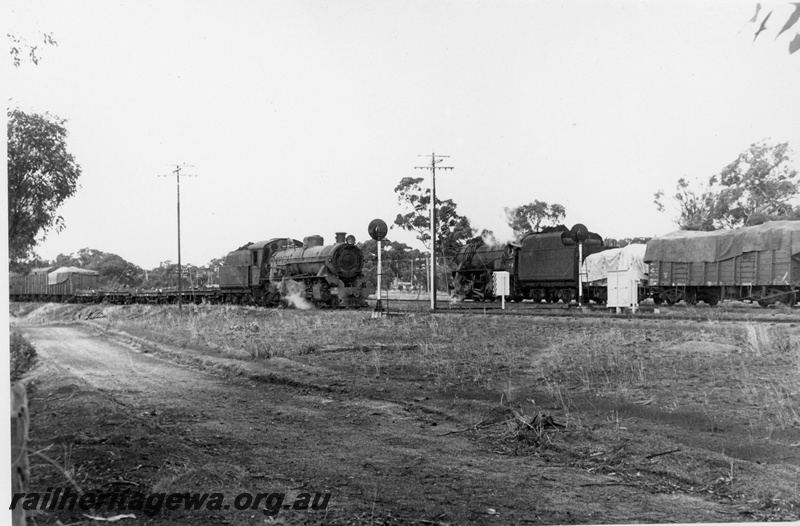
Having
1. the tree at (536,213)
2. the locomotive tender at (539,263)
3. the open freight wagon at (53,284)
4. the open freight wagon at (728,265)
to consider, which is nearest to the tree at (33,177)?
the open freight wagon at (53,284)

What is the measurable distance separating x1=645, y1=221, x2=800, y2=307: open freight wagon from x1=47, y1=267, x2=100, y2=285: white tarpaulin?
13094 millimetres

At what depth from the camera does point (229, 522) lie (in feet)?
13.4

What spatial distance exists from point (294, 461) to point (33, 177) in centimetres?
332

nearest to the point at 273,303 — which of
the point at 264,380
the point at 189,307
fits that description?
the point at 189,307

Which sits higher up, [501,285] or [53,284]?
[53,284]

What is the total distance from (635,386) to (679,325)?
13.2 ft

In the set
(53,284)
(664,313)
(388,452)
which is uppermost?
(53,284)

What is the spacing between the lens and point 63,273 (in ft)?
18.7

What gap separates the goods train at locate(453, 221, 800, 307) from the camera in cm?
1416

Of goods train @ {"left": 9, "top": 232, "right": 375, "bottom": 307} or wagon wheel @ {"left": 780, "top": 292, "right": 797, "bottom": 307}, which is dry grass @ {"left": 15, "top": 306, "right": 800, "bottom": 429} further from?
goods train @ {"left": 9, "top": 232, "right": 375, "bottom": 307}

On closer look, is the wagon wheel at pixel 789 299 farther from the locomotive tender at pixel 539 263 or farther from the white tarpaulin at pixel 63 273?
the white tarpaulin at pixel 63 273

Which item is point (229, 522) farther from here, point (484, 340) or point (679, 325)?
point (679, 325)

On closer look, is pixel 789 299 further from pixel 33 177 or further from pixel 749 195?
pixel 33 177

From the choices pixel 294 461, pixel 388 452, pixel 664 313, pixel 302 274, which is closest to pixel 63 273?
pixel 294 461
